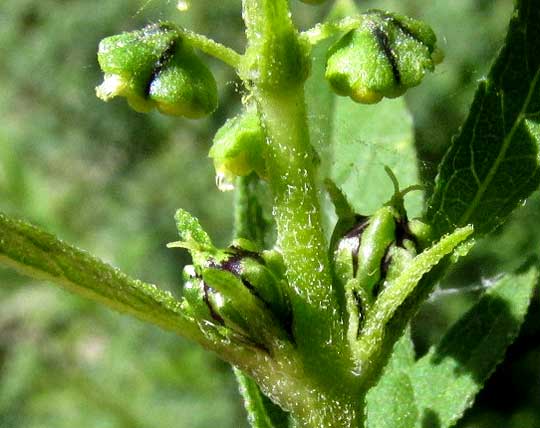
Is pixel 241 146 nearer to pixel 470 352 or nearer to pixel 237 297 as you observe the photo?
pixel 237 297

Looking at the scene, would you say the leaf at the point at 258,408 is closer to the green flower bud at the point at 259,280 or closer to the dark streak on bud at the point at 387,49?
the green flower bud at the point at 259,280

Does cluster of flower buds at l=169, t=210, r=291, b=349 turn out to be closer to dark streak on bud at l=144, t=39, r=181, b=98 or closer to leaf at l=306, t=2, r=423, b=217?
dark streak on bud at l=144, t=39, r=181, b=98

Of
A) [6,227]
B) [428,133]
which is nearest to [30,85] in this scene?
[428,133]

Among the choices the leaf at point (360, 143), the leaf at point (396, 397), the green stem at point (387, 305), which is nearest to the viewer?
the green stem at point (387, 305)

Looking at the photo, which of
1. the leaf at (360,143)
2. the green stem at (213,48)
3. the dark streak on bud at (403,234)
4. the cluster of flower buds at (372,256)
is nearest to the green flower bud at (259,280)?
the cluster of flower buds at (372,256)

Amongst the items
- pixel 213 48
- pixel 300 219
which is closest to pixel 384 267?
pixel 300 219

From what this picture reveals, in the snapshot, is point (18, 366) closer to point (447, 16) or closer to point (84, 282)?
point (447, 16)
